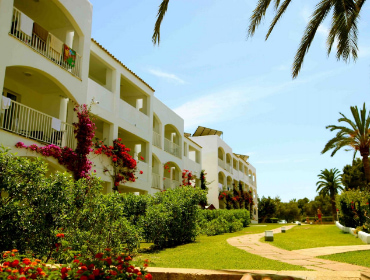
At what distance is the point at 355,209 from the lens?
53.1ft

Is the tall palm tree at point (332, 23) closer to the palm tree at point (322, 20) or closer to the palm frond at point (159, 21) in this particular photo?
the palm tree at point (322, 20)

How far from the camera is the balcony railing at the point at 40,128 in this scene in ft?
37.7

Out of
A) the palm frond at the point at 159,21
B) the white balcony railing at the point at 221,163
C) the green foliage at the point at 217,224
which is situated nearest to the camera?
the palm frond at the point at 159,21

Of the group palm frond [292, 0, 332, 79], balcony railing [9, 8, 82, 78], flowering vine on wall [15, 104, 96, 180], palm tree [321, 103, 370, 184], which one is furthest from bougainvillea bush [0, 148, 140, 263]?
palm tree [321, 103, 370, 184]

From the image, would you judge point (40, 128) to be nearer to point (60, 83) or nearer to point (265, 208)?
point (60, 83)

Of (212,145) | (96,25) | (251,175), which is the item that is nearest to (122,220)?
(96,25)

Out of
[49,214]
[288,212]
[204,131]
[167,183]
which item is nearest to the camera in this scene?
[49,214]

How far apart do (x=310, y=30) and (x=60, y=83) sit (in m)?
8.66

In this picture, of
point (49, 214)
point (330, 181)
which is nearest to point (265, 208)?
point (330, 181)

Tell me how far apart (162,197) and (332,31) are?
7.76 meters

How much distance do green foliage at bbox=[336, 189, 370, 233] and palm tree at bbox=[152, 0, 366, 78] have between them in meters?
7.80

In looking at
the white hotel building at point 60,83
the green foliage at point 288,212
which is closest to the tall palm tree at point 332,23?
the white hotel building at point 60,83

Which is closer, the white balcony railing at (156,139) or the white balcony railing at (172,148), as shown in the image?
the white balcony railing at (156,139)

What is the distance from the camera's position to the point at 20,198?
6.83 m
